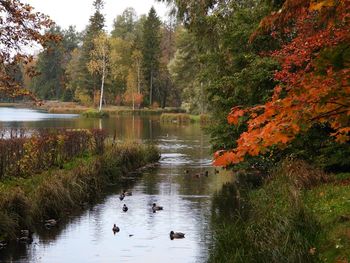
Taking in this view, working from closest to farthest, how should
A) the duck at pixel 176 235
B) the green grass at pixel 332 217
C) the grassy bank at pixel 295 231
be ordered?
the green grass at pixel 332 217 < the grassy bank at pixel 295 231 < the duck at pixel 176 235

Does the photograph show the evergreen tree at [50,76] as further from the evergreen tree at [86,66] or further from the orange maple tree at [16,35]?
the orange maple tree at [16,35]

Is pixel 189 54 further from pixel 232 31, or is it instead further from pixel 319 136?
pixel 319 136

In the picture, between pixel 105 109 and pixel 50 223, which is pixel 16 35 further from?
pixel 105 109

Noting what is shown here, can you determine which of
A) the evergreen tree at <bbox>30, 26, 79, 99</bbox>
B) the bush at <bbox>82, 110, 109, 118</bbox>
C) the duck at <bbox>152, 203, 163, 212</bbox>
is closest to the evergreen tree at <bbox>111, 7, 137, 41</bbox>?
the evergreen tree at <bbox>30, 26, 79, 99</bbox>

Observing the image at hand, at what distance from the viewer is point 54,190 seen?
15.8 metres

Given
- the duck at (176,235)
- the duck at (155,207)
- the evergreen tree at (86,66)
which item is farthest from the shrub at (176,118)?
the duck at (176,235)

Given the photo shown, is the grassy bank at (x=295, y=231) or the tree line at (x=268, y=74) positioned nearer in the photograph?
the tree line at (x=268, y=74)

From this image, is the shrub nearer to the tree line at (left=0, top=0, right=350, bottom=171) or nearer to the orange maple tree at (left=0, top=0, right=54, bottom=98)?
the tree line at (left=0, top=0, right=350, bottom=171)

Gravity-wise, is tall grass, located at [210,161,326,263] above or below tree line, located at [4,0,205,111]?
below

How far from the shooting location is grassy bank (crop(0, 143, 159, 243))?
13.2m

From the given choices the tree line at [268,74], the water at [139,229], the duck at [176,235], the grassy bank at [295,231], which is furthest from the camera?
the duck at [176,235]

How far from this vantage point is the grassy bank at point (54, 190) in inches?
518

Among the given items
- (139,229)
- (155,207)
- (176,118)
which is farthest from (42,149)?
(176,118)

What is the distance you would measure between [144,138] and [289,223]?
33584 mm
